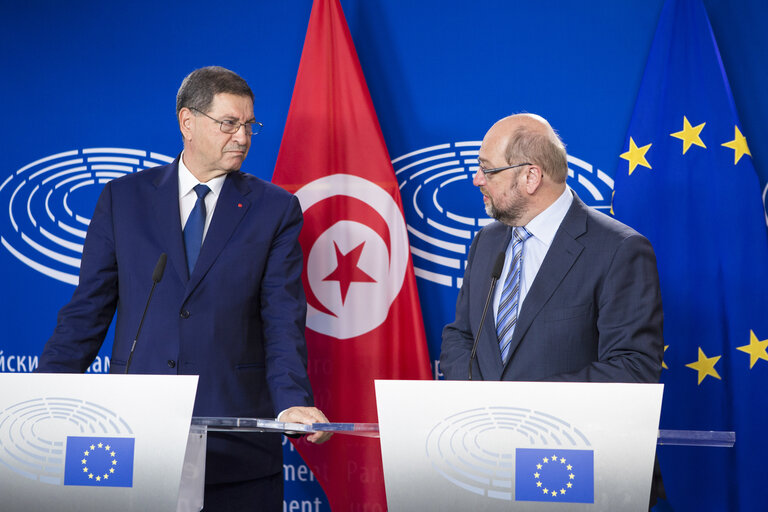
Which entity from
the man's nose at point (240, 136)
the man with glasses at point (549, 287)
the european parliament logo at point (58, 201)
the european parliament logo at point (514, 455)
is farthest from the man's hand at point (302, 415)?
the european parliament logo at point (58, 201)

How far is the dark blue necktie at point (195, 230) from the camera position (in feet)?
8.09

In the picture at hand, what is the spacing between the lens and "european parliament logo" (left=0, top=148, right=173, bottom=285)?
3729mm

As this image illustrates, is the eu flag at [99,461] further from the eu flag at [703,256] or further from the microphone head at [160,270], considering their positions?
the eu flag at [703,256]

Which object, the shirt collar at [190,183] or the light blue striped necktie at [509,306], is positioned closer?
the light blue striped necktie at [509,306]

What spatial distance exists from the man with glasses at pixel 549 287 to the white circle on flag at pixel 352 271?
2.39 ft

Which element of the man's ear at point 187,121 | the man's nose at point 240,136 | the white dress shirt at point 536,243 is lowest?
the white dress shirt at point 536,243

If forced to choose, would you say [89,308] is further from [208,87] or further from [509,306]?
[509,306]

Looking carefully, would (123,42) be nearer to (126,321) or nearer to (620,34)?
(126,321)

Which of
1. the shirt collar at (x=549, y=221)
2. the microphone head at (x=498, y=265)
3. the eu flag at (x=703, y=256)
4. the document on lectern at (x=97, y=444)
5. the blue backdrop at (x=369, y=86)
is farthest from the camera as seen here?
the blue backdrop at (x=369, y=86)

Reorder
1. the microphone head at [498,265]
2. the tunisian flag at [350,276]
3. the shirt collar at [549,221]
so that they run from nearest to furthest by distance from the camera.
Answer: the microphone head at [498,265]
the shirt collar at [549,221]
the tunisian flag at [350,276]

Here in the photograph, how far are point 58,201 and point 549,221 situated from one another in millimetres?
2366

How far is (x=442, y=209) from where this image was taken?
11.6 ft

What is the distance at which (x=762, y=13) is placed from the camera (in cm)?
341

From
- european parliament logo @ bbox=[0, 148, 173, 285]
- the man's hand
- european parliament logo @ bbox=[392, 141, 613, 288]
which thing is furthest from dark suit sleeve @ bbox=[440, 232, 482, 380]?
european parliament logo @ bbox=[0, 148, 173, 285]
